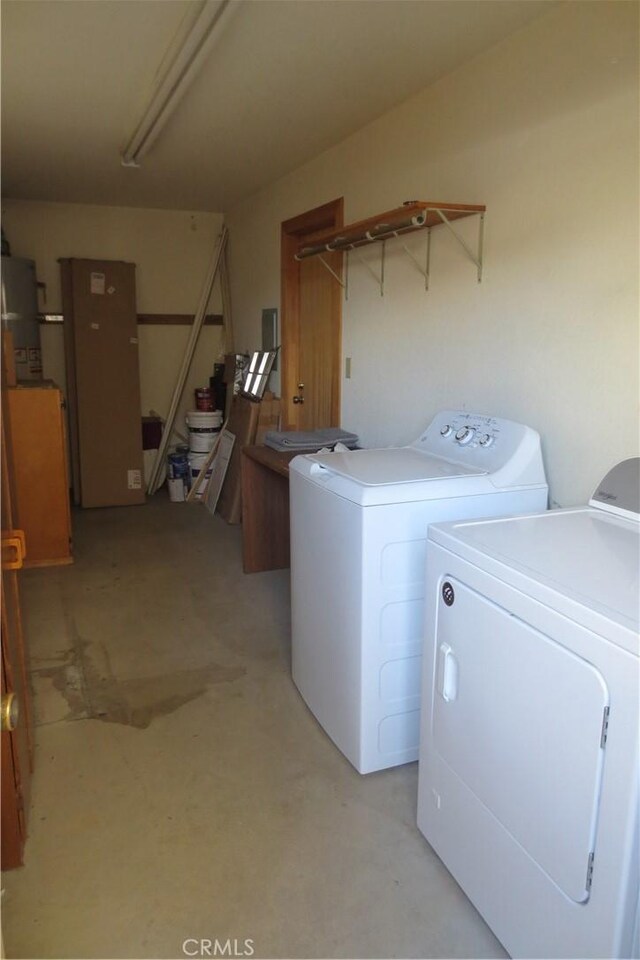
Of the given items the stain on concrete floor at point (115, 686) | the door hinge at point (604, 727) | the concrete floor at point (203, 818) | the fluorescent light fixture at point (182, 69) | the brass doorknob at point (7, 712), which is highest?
the fluorescent light fixture at point (182, 69)

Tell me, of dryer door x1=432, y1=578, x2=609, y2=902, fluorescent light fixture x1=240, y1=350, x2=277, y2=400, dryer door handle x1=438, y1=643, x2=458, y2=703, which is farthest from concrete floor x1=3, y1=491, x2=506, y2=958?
fluorescent light fixture x1=240, y1=350, x2=277, y2=400

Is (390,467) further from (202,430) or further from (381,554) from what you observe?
(202,430)

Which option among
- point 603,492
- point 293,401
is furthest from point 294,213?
point 603,492

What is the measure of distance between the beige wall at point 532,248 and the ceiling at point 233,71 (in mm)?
181

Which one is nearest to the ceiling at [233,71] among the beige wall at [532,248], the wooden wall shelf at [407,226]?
the beige wall at [532,248]

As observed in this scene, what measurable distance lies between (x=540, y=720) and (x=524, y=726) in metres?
0.06

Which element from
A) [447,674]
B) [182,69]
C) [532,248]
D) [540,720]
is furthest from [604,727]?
[182,69]

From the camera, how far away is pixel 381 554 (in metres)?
1.97

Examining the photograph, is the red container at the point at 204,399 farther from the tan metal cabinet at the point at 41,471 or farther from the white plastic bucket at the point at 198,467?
the tan metal cabinet at the point at 41,471

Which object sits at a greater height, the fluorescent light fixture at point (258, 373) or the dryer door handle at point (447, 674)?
the fluorescent light fixture at point (258, 373)

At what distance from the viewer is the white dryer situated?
1.13 m

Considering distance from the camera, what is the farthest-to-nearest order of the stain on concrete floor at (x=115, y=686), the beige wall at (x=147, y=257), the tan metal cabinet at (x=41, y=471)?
the beige wall at (x=147, y=257), the tan metal cabinet at (x=41, y=471), the stain on concrete floor at (x=115, y=686)

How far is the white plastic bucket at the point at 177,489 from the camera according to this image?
541cm

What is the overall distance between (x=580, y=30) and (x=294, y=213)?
2.41m
